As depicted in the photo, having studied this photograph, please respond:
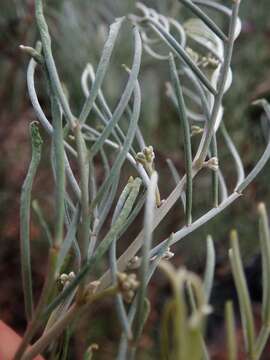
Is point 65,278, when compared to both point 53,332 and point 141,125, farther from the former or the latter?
point 141,125

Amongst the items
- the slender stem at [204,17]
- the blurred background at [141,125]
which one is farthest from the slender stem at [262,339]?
the blurred background at [141,125]

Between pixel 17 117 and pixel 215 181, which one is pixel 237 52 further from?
pixel 215 181

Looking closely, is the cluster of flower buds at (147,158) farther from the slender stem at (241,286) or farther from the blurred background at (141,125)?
the blurred background at (141,125)

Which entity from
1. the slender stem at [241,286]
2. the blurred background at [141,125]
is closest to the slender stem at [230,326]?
the slender stem at [241,286]

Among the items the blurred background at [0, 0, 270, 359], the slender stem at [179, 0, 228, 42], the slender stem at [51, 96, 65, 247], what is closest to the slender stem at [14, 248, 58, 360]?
the slender stem at [51, 96, 65, 247]

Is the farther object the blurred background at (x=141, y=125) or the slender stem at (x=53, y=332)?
the blurred background at (x=141, y=125)

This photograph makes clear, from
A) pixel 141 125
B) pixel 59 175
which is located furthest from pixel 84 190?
pixel 141 125

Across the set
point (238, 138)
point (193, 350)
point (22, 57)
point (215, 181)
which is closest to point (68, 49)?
point (22, 57)

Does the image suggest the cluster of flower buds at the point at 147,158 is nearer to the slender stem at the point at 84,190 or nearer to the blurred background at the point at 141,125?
the slender stem at the point at 84,190

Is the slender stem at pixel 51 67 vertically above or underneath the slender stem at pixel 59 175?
above
